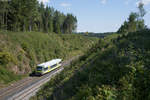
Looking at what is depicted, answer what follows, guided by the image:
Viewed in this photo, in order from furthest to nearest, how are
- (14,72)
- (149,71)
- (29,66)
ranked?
1. (29,66)
2. (14,72)
3. (149,71)

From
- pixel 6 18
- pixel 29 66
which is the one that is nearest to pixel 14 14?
pixel 6 18

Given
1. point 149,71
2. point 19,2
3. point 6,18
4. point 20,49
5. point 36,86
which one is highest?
point 19,2

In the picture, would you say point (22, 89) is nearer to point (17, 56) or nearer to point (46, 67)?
point (46, 67)

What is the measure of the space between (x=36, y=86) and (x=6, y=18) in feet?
95.2

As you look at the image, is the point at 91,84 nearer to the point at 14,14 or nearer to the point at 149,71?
the point at 149,71

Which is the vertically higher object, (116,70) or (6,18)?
(6,18)

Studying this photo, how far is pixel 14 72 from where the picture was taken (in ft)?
88.5

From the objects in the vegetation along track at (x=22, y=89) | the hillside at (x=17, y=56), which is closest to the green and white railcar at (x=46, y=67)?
the vegetation along track at (x=22, y=89)

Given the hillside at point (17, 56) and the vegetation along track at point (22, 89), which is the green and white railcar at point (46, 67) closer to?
the vegetation along track at point (22, 89)

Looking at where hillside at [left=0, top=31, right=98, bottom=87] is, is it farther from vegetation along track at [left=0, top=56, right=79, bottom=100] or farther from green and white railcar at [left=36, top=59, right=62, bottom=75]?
green and white railcar at [left=36, top=59, right=62, bottom=75]

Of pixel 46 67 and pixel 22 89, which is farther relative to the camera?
pixel 46 67

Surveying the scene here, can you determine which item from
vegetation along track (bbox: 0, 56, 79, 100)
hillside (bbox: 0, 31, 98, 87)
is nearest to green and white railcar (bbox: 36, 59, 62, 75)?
vegetation along track (bbox: 0, 56, 79, 100)

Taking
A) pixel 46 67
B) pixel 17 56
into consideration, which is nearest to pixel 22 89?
pixel 46 67

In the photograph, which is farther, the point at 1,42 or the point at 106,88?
the point at 1,42
